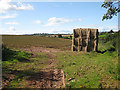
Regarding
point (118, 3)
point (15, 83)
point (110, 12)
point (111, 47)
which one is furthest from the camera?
point (111, 47)

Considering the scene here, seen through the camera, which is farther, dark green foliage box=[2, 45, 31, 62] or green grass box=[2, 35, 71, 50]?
green grass box=[2, 35, 71, 50]

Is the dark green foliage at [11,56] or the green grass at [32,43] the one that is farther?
the green grass at [32,43]

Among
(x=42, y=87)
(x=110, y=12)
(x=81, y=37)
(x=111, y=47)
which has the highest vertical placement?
(x=110, y=12)

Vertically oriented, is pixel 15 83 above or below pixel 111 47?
below

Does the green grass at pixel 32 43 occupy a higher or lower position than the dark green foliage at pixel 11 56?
higher

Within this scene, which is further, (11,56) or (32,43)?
(32,43)

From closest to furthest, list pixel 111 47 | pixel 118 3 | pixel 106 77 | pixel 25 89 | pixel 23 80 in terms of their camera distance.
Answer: pixel 25 89
pixel 23 80
pixel 106 77
pixel 118 3
pixel 111 47

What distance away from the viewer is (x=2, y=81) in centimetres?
511

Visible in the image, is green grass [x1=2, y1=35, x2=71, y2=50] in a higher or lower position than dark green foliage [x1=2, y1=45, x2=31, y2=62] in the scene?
higher

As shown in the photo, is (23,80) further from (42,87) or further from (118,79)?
(118,79)

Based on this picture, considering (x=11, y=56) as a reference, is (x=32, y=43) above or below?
above

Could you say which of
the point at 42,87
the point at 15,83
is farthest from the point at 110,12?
the point at 15,83

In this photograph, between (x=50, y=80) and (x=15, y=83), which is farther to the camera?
(x=50, y=80)

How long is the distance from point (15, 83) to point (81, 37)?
1107cm
